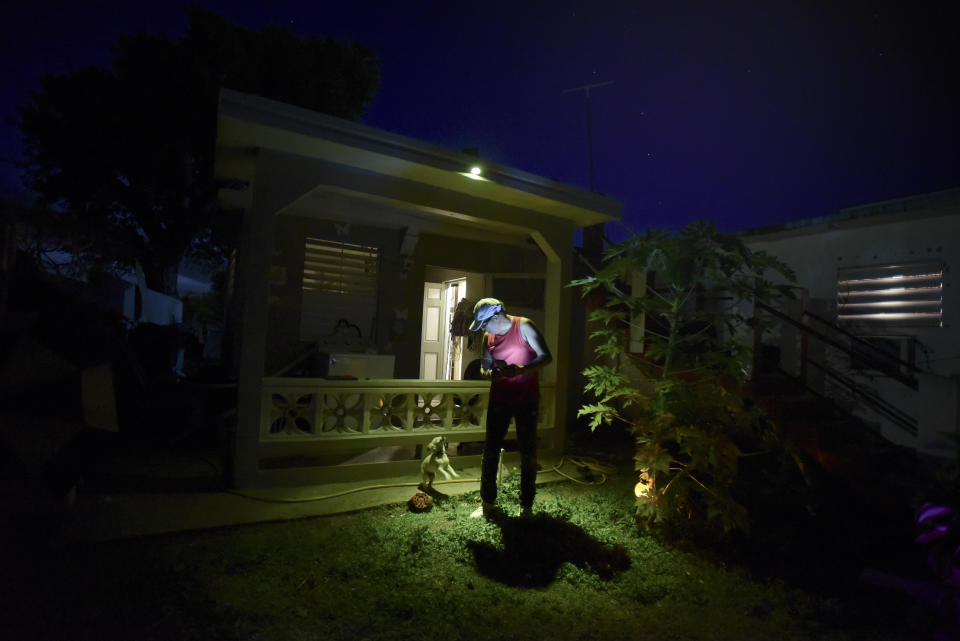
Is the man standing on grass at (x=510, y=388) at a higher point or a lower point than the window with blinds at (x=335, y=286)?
lower

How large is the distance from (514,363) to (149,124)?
13531mm

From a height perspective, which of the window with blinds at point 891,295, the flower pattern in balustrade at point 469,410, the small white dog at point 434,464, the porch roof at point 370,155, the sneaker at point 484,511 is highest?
the porch roof at point 370,155

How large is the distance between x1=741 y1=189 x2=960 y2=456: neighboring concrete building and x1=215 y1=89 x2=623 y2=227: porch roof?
4.10 metres

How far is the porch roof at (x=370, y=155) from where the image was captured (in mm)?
4172

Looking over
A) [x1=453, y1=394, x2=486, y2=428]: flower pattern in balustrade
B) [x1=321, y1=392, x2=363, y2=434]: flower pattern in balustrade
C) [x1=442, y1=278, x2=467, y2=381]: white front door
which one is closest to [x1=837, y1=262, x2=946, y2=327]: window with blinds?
[x1=442, y1=278, x2=467, y2=381]: white front door

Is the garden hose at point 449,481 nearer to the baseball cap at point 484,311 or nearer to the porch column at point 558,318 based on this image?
the porch column at point 558,318

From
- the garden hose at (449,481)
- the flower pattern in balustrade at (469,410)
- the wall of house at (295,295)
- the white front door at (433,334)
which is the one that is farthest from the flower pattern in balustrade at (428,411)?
the white front door at (433,334)

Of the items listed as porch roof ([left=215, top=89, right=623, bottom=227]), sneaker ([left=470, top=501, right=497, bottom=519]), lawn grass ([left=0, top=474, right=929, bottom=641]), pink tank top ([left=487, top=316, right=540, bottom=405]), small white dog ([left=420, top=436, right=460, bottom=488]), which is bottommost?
lawn grass ([left=0, top=474, right=929, bottom=641])

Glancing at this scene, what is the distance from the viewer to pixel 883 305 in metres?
7.86

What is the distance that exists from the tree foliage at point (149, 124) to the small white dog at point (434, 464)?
10731mm

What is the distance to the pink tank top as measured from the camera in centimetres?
421

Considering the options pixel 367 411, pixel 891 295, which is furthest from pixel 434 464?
pixel 891 295

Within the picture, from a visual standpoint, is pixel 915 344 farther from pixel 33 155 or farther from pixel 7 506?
pixel 33 155

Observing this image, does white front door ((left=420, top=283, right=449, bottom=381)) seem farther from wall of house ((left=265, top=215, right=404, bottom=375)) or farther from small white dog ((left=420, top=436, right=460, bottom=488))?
small white dog ((left=420, top=436, right=460, bottom=488))
